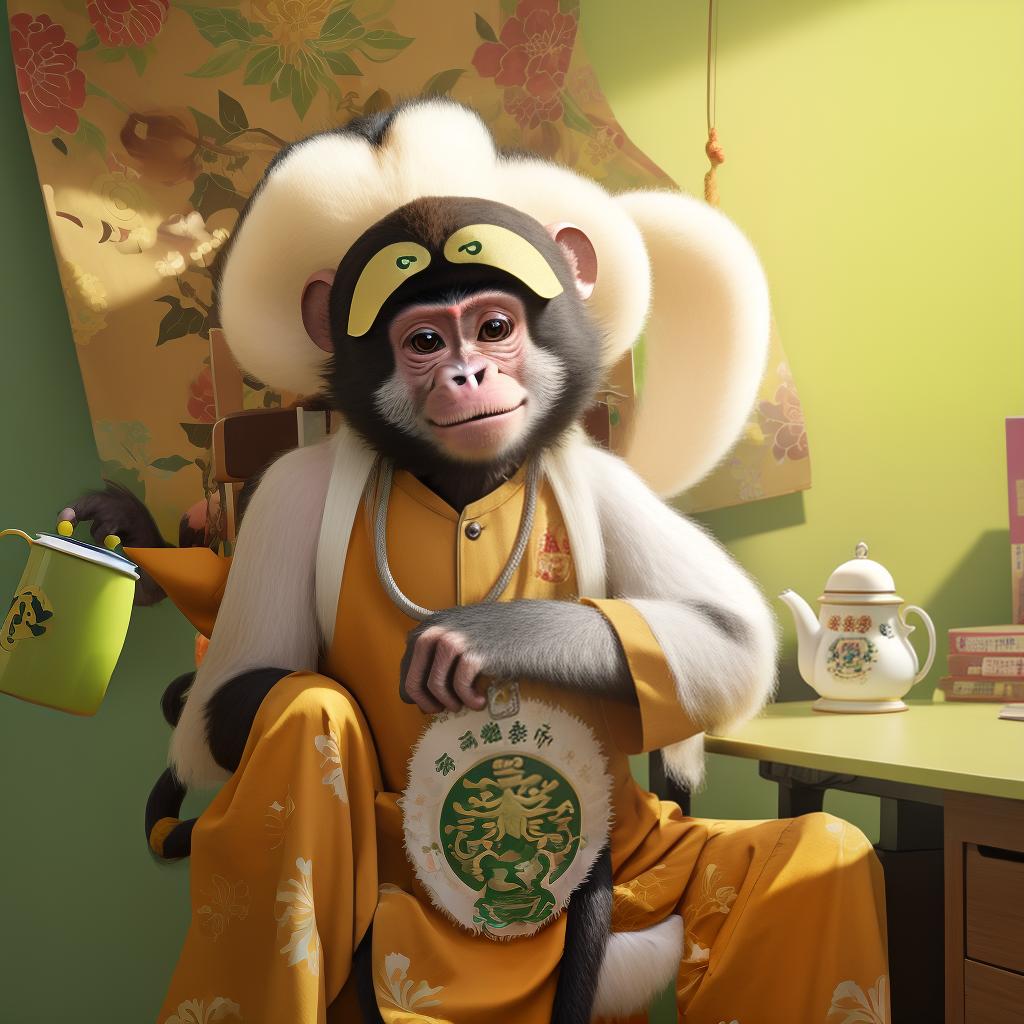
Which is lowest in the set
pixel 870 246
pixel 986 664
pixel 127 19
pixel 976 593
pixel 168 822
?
pixel 168 822

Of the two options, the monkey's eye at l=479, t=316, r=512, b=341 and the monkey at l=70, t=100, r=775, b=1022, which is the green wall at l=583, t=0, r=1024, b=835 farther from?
the monkey's eye at l=479, t=316, r=512, b=341

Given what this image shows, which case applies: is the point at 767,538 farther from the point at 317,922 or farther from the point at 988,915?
the point at 317,922

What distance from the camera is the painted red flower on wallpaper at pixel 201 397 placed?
1462 millimetres

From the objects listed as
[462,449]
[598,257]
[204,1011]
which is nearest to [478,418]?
[462,449]

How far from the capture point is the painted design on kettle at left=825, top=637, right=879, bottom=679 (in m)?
1.31

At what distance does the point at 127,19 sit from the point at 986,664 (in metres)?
1.31

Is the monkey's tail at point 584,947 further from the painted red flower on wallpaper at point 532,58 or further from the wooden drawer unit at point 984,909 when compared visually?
the painted red flower on wallpaper at point 532,58

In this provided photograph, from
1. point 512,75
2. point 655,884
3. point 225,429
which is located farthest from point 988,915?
point 512,75

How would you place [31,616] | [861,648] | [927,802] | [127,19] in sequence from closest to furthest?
[31,616]
[927,802]
[861,648]
[127,19]

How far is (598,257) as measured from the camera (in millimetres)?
1106

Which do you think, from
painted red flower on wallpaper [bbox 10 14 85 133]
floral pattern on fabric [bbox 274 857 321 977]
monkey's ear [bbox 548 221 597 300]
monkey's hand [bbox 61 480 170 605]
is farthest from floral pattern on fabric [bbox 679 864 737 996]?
painted red flower on wallpaper [bbox 10 14 85 133]

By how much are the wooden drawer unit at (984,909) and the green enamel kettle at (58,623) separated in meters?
0.75

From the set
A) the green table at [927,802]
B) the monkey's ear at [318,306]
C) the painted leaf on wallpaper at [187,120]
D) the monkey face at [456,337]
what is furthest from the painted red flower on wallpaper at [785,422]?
the monkey's ear at [318,306]

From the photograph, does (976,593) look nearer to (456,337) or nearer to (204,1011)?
(456,337)
